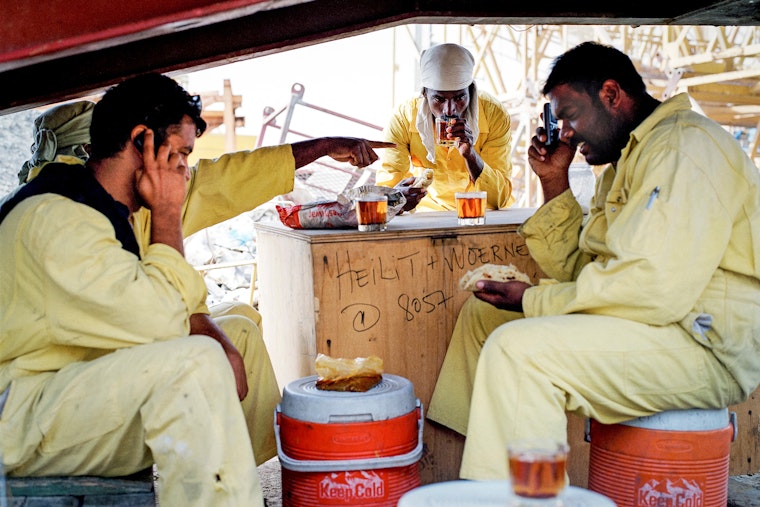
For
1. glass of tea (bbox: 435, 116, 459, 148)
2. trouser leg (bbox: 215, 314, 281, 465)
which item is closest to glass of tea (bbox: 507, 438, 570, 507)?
trouser leg (bbox: 215, 314, 281, 465)

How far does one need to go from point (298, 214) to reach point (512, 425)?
1.58 m

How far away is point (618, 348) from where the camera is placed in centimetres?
278

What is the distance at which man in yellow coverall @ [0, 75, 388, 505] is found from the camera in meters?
2.53

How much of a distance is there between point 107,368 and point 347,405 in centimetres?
84

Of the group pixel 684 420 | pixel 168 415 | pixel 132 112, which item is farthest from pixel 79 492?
pixel 684 420

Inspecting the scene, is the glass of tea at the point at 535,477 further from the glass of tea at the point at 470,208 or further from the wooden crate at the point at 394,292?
the glass of tea at the point at 470,208

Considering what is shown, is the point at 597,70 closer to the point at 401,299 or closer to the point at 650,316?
the point at 650,316

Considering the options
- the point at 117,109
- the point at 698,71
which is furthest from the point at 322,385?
the point at 698,71

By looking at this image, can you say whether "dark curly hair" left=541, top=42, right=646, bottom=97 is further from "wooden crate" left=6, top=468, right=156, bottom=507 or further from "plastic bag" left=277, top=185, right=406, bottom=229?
"wooden crate" left=6, top=468, right=156, bottom=507

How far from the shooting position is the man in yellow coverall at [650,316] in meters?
2.73

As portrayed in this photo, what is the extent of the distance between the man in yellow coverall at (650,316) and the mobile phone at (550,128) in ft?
2.07

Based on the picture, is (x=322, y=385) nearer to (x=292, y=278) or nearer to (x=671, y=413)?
(x=292, y=278)

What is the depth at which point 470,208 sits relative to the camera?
13.0ft

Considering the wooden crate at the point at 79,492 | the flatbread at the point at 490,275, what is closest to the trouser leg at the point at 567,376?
the flatbread at the point at 490,275
